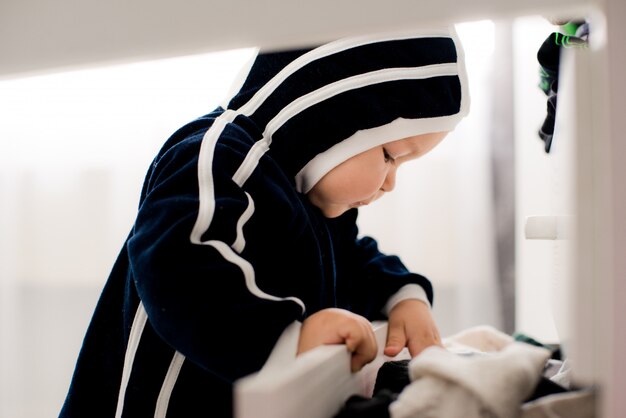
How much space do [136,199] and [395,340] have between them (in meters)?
0.86

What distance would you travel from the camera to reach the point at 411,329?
25.0 inches

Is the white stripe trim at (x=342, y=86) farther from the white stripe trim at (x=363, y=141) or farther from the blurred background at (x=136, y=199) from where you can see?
the blurred background at (x=136, y=199)

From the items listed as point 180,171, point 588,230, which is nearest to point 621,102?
point 588,230

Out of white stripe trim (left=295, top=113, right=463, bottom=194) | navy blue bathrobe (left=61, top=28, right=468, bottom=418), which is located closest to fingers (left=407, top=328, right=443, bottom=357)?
navy blue bathrobe (left=61, top=28, right=468, bottom=418)

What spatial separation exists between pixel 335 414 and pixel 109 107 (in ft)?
3.56

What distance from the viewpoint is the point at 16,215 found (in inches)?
53.4

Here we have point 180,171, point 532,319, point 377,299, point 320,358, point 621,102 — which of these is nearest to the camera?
point 621,102

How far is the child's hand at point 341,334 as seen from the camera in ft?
1.37

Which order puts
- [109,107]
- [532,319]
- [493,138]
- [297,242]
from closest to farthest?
[297,242], [532,319], [493,138], [109,107]

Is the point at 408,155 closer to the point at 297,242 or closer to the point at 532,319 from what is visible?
the point at 297,242

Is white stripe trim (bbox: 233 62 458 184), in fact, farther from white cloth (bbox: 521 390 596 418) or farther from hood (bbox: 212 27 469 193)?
white cloth (bbox: 521 390 596 418)

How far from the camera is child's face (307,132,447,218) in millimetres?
586

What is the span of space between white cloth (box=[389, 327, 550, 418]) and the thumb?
0.24m

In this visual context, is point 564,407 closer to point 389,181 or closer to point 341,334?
point 341,334
